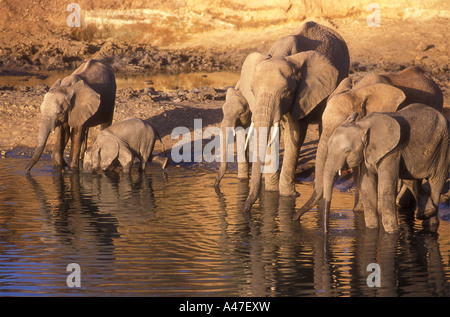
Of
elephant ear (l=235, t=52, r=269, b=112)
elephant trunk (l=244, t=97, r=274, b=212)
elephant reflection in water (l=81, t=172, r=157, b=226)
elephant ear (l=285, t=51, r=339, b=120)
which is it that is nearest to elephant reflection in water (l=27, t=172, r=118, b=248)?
elephant reflection in water (l=81, t=172, r=157, b=226)

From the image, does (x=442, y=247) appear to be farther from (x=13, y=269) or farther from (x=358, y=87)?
(x=13, y=269)

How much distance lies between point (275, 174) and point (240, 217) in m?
1.50

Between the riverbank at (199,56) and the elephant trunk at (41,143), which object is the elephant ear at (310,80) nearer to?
the elephant trunk at (41,143)

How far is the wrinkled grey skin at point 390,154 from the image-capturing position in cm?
701

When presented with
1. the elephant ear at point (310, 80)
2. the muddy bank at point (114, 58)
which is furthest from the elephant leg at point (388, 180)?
the muddy bank at point (114, 58)

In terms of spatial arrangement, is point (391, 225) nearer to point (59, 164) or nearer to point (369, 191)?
point (369, 191)

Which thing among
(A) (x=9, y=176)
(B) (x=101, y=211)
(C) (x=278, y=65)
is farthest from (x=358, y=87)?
(A) (x=9, y=176)

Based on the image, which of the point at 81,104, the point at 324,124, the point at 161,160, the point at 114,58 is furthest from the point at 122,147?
the point at 114,58

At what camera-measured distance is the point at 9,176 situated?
34.2 ft

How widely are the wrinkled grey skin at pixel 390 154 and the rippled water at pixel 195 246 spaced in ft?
1.06

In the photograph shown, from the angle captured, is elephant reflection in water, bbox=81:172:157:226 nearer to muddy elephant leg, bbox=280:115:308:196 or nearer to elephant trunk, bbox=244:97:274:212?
elephant trunk, bbox=244:97:274:212

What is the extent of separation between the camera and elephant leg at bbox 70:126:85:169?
1088 centimetres

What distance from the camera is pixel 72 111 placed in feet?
35.4

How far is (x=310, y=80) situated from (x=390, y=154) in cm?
192
